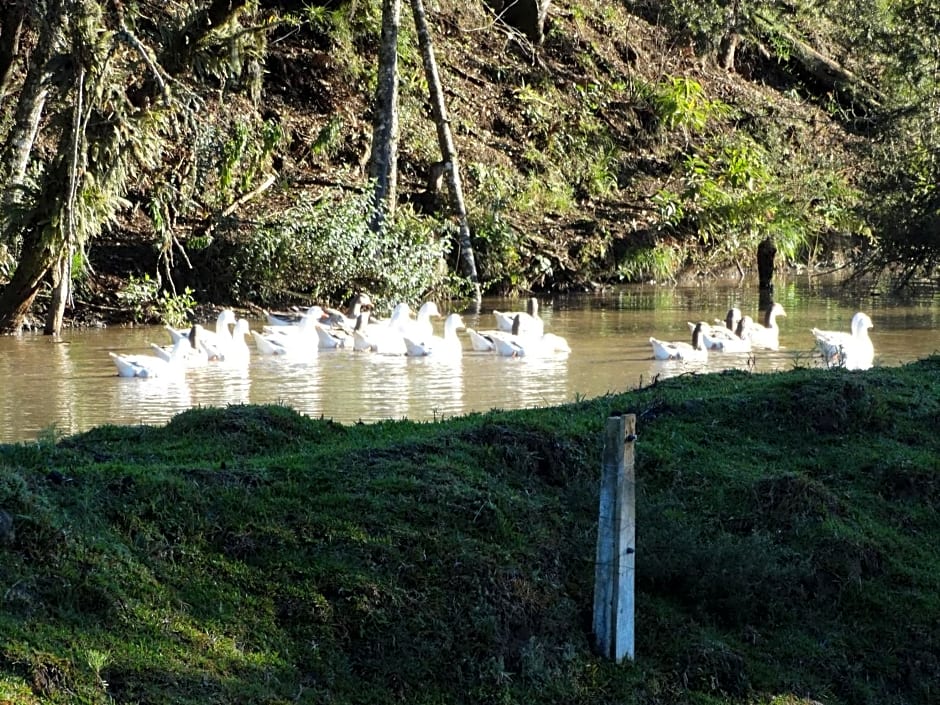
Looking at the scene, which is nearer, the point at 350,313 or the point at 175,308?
the point at 175,308

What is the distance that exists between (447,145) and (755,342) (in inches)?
374

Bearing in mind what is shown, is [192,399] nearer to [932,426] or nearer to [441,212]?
[932,426]

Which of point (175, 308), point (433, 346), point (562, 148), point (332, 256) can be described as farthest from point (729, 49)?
point (433, 346)

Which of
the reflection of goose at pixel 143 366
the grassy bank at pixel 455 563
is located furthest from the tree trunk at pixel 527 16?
the grassy bank at pixel 455 563

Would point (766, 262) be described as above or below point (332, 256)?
below

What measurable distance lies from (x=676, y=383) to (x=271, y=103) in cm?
2093

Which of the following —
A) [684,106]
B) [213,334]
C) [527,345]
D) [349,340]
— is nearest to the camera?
[527,345]

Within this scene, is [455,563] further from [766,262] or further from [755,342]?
[766,262]

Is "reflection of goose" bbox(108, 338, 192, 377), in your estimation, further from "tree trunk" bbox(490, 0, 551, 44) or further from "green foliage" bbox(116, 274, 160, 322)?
"tree trunk" bbox(490, 0, 551, 44)

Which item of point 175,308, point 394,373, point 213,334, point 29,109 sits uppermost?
point 29,109

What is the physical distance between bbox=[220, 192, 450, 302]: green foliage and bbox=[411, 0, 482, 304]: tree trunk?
1.62 m

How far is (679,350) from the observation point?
65.0 ft

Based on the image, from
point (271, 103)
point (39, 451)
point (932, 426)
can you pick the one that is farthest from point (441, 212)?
point (39, 451)

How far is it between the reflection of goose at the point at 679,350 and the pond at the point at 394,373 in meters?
0.20
